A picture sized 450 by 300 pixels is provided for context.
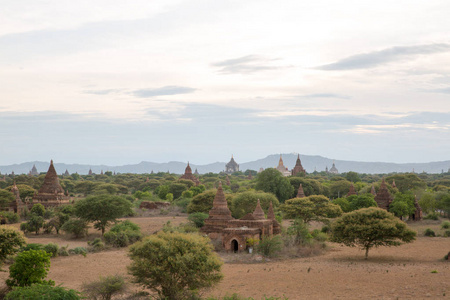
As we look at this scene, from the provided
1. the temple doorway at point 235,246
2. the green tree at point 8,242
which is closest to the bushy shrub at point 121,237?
the temple doorway at point 235,246

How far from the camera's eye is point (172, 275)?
23.1 m

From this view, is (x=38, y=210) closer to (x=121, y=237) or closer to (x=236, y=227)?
(x=121, y=237)

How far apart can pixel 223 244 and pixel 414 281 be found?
14443 mm

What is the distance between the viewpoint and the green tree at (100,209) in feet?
148

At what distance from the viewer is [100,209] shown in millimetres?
45438

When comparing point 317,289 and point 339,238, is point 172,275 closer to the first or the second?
point 317,289

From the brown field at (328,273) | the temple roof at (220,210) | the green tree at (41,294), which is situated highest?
the temple roof at (220,210)

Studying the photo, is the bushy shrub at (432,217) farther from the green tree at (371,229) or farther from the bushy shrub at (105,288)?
the bushy shrub at (105,288)

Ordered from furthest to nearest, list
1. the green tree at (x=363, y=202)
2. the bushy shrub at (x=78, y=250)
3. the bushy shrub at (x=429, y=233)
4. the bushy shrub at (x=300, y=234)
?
the green tree at (x=363, y=202) < the bushy shrub at (x=429, y=233) < the bushy shrub at (x=300, y=234) < the bushy shrub at (x=78, y=250)

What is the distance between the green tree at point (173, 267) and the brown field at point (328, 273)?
1.97 meters

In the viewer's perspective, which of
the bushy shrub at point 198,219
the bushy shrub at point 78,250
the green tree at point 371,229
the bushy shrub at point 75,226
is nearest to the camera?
the green tree at point 371,229

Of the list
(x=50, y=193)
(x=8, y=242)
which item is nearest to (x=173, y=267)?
(x=8, y=242)

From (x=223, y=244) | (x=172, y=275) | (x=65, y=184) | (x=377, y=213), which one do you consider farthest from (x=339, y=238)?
(x=65, y=184)

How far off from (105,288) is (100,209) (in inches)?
889
